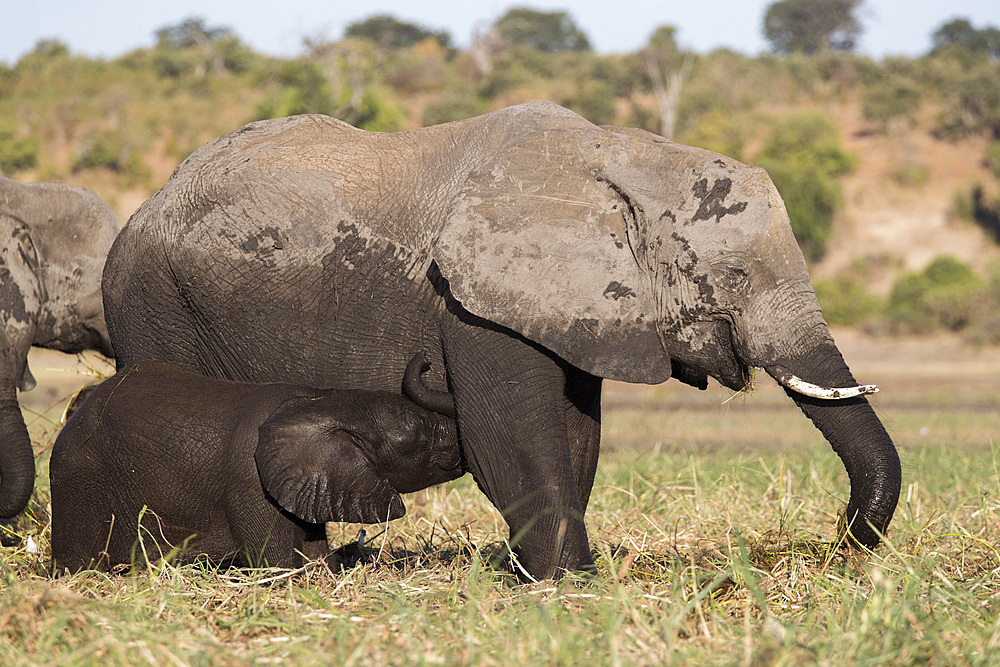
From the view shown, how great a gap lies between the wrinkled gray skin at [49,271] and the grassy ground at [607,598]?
0.83 meters

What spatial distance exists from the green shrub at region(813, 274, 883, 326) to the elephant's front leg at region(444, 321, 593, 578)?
21.3 metres

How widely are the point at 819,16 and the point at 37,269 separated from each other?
61.6 m

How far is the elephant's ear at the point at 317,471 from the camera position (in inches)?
162

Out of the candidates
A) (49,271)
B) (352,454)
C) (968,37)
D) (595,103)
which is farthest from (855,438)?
(968,37)

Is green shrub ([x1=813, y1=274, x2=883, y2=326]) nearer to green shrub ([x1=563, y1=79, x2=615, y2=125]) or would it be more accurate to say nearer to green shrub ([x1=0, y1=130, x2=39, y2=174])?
green shrub ([x1=563, y1=79, x2=615, y2=125])

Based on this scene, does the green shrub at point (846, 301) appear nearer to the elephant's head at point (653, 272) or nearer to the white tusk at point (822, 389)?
the elephant's head at point (653, 272)

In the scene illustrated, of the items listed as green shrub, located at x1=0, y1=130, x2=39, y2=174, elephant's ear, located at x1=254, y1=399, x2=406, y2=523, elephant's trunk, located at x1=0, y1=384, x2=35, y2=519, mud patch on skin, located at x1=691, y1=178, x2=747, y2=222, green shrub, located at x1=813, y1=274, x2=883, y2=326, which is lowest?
green shrub, located at x1=813, y1=274, x2=883, y2=326

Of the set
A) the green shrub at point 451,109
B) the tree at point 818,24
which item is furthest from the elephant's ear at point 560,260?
the tree at point 818,24

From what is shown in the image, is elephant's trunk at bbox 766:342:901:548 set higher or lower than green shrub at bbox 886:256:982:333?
higher

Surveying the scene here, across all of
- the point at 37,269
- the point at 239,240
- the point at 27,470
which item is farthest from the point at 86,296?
the point at 239,240

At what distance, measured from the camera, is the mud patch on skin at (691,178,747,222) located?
4039 millimetres

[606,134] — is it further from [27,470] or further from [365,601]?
[27,470]

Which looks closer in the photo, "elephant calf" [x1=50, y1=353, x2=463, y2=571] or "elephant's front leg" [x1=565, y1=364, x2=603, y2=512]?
"elephant calf" [x1=50, y1=353, x2=463, y2=571]

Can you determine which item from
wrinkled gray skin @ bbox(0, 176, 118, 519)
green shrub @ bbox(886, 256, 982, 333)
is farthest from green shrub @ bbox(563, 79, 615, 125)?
wrinkled gray skin @ bbox(0, 176, 118, 519)
